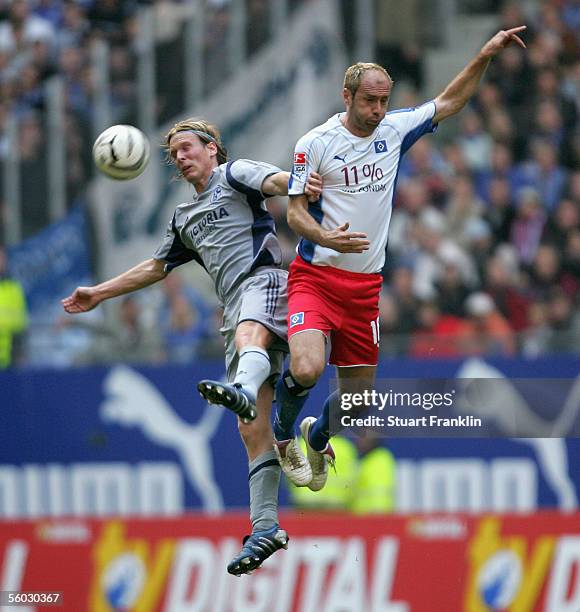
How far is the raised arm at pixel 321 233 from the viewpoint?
8.60m

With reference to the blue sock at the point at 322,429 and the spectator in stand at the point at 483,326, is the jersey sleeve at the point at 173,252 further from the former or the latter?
the spectator in stand at the point at 483,326

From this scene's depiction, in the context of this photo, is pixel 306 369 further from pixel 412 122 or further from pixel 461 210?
pixel 461 210

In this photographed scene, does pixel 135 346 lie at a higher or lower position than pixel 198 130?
higher

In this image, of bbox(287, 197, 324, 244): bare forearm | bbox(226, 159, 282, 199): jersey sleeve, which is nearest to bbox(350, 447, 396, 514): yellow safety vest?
bbox(226, 159, 282, 199): jersey sleeve

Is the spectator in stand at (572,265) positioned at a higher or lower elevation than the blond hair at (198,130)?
higher

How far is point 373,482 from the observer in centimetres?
1312

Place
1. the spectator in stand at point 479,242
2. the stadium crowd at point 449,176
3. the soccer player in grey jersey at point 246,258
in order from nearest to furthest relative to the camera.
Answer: the soccer player in grey jersey at point 246,258
the stadium crowd at point 449,176
the spectator in stand at point 479,242

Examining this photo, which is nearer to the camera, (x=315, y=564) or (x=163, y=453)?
(x=315, y=564)

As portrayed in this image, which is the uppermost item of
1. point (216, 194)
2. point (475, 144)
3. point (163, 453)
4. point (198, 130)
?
point (475, 144)

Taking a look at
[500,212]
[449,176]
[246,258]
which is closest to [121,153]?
[246,258]

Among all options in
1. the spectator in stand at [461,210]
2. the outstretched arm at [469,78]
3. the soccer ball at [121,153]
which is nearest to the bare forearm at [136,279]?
the soccer ball at [121,153]

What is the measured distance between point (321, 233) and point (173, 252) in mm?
1468

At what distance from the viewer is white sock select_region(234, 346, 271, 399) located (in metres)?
8.70

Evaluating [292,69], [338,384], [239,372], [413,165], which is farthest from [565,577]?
[292,69]
